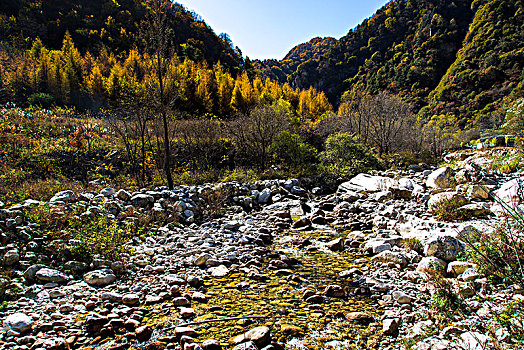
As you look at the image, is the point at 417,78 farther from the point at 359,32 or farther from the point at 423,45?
the point at 359,32

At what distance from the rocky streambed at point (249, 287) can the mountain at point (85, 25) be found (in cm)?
4793

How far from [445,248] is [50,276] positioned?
710 cm

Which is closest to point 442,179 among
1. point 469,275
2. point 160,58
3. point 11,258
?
point 469,275

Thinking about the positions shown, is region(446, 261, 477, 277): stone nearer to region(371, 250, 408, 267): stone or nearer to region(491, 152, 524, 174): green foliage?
region(371, 250, 408, 267): stone

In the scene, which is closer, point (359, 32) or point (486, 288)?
point (486, 288)

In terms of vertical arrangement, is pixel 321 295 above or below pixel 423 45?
below

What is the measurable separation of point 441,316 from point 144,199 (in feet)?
28.4

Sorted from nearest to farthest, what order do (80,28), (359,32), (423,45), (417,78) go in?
(80,28)
(417,78)
(423,45)
(359,32)

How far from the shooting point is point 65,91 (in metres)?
32.3

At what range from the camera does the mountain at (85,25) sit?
162 ft

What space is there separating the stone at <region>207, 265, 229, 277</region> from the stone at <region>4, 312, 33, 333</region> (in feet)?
8.93

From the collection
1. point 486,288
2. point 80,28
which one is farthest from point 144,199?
point 80,28

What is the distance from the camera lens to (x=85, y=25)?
55.2 m

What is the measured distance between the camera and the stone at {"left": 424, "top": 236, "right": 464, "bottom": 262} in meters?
4.59
